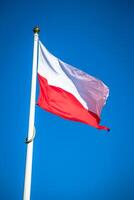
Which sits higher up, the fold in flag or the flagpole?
the fold in flag

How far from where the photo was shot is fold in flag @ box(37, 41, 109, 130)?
312 inches

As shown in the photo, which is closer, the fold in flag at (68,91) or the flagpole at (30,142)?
the flagpole at (30,142)

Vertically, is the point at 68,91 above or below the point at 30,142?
above

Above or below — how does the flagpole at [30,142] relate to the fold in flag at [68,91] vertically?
below

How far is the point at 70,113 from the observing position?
8.02 metres

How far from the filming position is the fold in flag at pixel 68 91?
26.0 feet

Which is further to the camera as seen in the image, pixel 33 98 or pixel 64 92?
pixel 64 92

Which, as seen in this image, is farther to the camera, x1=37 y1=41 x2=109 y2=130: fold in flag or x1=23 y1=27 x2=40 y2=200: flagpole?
x1=37 y1=41 x2=109 y2=130: fold in flag

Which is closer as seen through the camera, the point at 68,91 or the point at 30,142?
the point at 30,142

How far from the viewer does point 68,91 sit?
855 centimetres

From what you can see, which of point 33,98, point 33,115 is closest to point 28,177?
Answer: point 33,115
